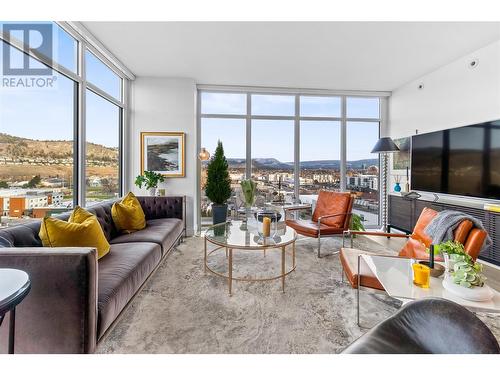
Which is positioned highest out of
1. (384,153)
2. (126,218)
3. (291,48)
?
(291,48)

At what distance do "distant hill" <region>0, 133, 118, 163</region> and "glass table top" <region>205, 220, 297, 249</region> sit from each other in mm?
1950

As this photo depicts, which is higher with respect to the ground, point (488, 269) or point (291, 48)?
point (291, 48)

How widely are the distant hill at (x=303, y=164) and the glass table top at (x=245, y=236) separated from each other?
1.92 meters

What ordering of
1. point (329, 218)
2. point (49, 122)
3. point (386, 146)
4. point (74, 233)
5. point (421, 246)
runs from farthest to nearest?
point (386, 146) < point (329, 218) < point (49, 122) < point (421, 246) < point (74, 233)

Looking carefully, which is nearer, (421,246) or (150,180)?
(421,246)

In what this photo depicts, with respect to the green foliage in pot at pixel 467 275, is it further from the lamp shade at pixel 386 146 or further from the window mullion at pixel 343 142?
the window mullion at pixel 343 142

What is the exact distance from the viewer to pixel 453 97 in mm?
3609

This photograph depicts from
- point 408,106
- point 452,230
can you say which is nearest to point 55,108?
point 452,230

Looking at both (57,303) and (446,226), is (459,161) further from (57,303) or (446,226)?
(57,303)

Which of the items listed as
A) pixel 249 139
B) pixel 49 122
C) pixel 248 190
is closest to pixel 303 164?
pixel 249 139

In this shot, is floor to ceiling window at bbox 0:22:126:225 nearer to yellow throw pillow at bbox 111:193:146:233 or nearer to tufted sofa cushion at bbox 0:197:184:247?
tufted sofa cushion at bbox 0:197:184:247

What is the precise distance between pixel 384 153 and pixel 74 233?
5.18m

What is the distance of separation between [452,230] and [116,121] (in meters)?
4.75
